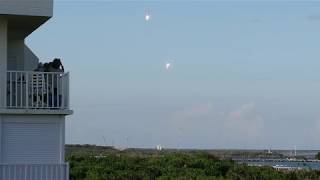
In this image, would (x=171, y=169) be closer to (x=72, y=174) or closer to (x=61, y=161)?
(x=72, y=174)

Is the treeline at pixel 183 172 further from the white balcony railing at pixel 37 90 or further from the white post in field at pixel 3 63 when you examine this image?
the white post in field at pixel 3 63

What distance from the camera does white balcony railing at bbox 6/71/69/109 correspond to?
1789 cm

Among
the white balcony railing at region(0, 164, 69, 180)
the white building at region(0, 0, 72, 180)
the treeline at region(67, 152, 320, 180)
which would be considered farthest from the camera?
the treeline at region(67, 152, 320, 180)

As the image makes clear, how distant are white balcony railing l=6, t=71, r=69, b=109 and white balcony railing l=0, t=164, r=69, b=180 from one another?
153 cm

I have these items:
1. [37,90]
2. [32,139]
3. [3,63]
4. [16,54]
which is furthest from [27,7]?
[16,54]

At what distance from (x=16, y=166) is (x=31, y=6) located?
4129mm

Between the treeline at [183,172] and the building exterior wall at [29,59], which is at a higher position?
the building exterior wall at [29,59]

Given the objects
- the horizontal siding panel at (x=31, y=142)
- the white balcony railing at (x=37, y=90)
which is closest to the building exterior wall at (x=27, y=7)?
the white balcony railing at (x=37, y=90)

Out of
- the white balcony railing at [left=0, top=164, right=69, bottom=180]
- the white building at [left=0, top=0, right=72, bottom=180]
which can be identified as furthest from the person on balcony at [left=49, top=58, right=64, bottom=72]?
the white balcony railing at [left=0, top=164, right=69, bottom=180]

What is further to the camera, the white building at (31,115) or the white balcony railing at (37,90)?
the white balcony railing at (37,90)

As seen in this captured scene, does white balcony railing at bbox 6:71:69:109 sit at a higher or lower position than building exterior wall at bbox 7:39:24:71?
lower

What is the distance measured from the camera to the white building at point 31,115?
17.7 m

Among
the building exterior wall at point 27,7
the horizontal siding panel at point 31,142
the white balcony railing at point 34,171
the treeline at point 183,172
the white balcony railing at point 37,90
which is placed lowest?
the treeline at point 183,172

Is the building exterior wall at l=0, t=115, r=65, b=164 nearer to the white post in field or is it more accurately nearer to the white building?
the white building
